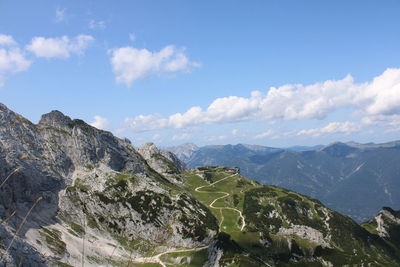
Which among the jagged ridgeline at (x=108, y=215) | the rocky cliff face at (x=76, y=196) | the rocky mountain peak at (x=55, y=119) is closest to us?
the rocky cliff face at (x=76, y=196)

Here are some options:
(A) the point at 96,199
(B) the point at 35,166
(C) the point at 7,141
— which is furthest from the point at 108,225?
(C) the point at 7,141

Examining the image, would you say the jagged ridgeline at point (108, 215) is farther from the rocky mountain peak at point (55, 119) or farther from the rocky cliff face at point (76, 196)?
the rocky mountain peak at point (55, 119)

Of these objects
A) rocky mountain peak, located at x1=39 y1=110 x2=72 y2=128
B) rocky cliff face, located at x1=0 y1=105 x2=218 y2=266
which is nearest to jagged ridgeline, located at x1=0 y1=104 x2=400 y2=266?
rocky cliff face, located at x1=0 y1=105 x2=218 y2=266

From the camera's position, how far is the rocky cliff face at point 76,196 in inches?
4104

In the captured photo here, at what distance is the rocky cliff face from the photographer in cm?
10425

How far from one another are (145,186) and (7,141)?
220 feet

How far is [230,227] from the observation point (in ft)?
542

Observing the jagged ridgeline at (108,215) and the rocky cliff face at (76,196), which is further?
the jagged ridgeline at (108,215)

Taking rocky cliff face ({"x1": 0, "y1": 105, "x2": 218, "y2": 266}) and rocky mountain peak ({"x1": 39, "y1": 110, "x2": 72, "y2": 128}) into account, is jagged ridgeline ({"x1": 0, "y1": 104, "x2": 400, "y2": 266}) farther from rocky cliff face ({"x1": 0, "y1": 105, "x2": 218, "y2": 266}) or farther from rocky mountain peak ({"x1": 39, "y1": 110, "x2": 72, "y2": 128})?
rocky mountain peak ({"x1": 39, "y1": 110, "x2": 72, "y2": 128})

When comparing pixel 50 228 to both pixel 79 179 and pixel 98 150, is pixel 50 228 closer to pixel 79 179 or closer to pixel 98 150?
pixel 79 179

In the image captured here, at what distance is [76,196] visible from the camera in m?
136

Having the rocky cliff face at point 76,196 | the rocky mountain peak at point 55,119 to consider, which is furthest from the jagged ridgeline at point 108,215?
the rocky mountain peak at point 55,119

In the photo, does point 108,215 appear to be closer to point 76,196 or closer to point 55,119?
point 76,196

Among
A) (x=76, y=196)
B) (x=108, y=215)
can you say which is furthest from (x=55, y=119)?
(x=108, y=215)
